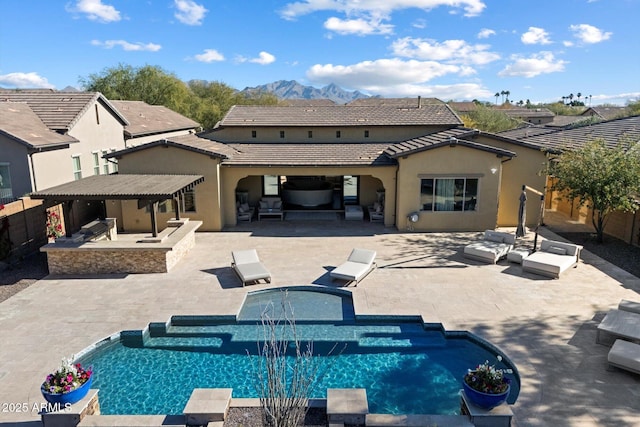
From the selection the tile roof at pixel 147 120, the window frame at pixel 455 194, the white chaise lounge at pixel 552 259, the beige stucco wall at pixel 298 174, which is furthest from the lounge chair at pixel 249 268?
the tile roof at pixel 147 120

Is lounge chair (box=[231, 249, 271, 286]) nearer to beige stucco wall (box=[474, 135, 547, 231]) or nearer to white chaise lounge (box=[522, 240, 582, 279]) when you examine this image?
white chaise lounge (box=[522, 240, 582, 279])

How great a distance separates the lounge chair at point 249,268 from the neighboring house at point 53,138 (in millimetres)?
10327

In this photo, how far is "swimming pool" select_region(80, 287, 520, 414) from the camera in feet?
29.1

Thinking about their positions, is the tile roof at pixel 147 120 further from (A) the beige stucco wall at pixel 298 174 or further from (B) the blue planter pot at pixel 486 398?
(B) the blue planter pot at pixel 486 398

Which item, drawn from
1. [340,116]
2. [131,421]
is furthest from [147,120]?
[131,421]

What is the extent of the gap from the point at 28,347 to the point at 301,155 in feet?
47.6

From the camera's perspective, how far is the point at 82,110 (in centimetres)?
2311

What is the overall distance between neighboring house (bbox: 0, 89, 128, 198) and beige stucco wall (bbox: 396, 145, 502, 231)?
16339mm

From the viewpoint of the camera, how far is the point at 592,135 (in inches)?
901

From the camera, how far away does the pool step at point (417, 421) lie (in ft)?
A: 23.7

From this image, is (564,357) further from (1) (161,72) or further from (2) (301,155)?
(1) (161,72)

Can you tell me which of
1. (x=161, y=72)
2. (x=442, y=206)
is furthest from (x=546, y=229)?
(x=161, y=72)

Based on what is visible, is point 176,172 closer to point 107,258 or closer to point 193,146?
point 193,146

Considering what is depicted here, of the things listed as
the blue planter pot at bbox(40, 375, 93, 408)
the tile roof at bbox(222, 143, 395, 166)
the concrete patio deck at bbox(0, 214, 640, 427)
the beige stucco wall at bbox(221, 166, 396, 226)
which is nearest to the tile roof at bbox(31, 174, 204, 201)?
the beige stucco wall at bbox(221, 166, 396, 226)
